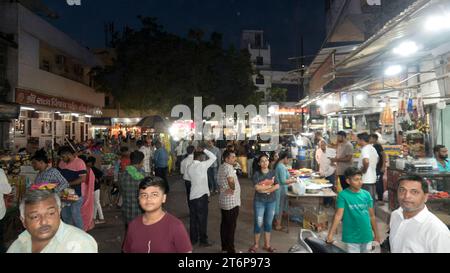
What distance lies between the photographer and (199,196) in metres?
6.96

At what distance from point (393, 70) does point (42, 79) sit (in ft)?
50.6

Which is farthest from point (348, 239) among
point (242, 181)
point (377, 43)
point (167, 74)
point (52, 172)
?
point (167, 74)

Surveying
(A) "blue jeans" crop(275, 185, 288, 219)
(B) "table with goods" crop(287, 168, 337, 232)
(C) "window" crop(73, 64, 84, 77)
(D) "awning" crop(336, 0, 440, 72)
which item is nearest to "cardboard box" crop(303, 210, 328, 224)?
(B) "table with goods" crop(287, 168, 337, 232)

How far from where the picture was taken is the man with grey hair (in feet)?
8.52

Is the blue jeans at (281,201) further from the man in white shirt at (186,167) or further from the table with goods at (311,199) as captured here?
the man in white shirt at (186,167)

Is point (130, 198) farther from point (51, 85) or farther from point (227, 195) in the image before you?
point (51, 85)

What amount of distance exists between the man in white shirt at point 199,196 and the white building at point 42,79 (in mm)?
9068

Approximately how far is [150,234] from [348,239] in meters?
2.78

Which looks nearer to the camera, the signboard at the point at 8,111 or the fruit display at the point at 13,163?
the fruit display at the point at 13,163

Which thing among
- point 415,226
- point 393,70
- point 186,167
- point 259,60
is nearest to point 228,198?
point 186,167

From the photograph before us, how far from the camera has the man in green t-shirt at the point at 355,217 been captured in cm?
458

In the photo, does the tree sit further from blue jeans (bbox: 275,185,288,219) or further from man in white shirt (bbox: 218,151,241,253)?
man in white shirt (bbox: 218,151,241,253)

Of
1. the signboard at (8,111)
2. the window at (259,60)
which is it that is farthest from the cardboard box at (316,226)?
the window at (259,60)

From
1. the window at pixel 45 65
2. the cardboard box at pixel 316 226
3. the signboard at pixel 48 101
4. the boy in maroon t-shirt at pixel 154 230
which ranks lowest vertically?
the cardboard box at pixel 316 226
